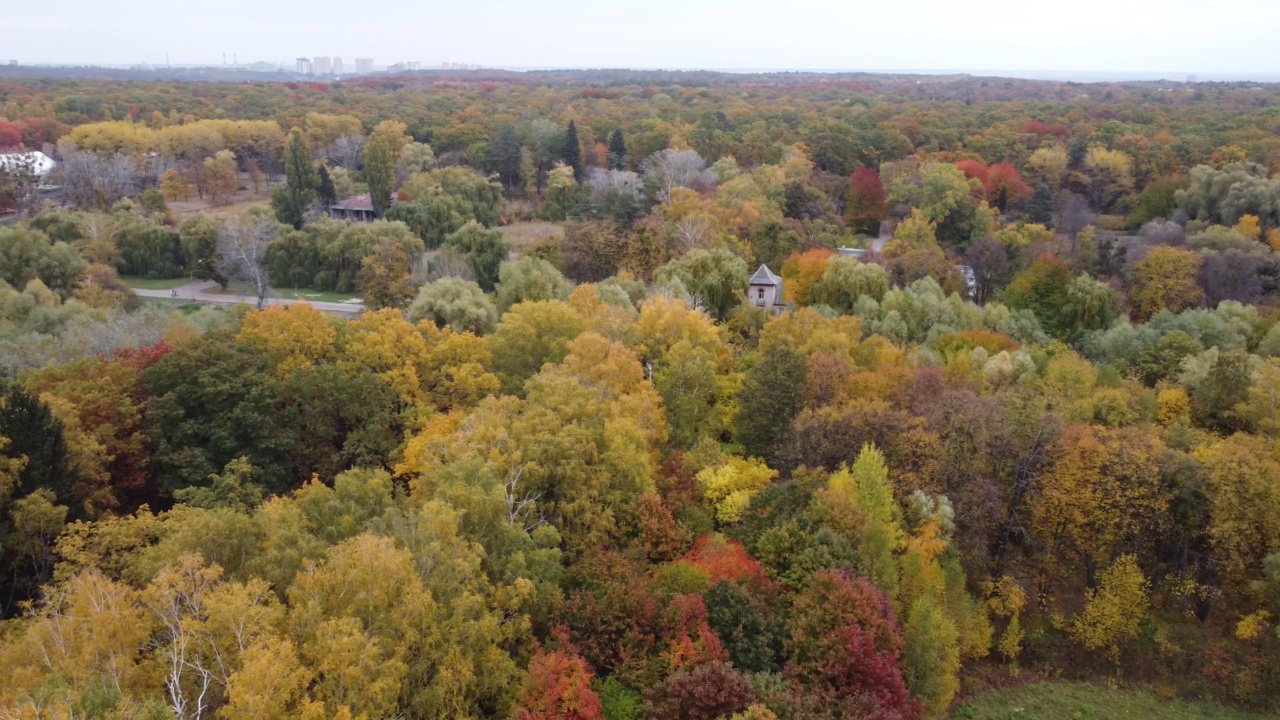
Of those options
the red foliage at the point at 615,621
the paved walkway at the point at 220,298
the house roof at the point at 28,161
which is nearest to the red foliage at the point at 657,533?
the red foliage at the point at 615,621

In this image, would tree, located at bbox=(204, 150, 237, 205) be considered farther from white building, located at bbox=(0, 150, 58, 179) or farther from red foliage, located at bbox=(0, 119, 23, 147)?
red foliage, located at bbox=(0, 119, 23, 147)

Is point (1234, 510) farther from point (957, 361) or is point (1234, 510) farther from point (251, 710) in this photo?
point (251, 710)

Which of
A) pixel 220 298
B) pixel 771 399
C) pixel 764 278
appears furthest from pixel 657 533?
pixel 220 298

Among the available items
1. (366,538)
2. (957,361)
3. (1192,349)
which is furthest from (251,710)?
(1192,349)

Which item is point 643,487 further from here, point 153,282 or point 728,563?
point 153,282

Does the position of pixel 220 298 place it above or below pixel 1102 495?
below

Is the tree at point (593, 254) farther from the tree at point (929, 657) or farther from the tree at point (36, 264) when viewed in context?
the tree at point (929, 657)
